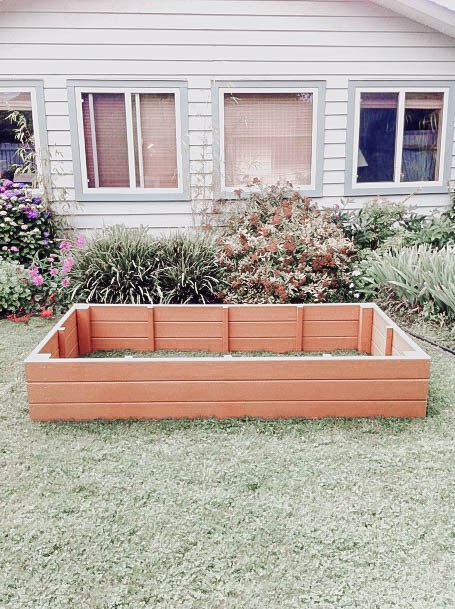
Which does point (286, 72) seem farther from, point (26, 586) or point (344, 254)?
point (26, 586)

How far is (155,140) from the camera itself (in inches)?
263

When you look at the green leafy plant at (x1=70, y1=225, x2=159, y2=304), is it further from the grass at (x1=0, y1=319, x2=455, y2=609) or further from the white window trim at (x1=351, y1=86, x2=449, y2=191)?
the white window trim at (x1=351, y1=86, x2=449, y2=191)

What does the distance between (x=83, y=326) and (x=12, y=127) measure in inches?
144

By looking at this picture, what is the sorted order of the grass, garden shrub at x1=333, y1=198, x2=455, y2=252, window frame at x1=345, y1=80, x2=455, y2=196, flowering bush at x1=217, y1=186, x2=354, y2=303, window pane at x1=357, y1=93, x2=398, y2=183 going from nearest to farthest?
the grass, flowering bush at x1=217, y1=186, x2=354, y2=303, garden shrub at x1=333, y1=198, x2=455, y2=252, window frame at x1=345, y1=80, x2=455, y2=196, window pane at x1=357, y1=93, x2=398, y2=183

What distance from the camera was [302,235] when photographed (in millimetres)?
5539

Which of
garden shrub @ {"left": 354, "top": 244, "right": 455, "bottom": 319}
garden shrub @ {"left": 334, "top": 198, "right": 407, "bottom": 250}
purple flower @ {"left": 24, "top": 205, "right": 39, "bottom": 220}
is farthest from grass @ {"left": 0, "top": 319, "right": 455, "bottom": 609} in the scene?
garden shrub @ {"left": 334, "top": 198, "right": 407, "bottom": 250}

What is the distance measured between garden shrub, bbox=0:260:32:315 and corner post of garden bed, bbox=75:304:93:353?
156cm

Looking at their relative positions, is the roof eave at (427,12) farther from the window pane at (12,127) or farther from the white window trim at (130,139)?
the window pane at (12,127)

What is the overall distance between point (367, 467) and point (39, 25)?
6.06m

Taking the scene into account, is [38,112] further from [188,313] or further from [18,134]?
[188,313]

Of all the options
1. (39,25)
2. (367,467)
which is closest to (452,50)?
(39,25)

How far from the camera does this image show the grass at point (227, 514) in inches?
73.8

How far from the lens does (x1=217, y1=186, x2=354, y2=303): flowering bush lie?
521 cm

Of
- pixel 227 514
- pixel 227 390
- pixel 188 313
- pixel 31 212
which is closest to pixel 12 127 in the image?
pixel 31 212
